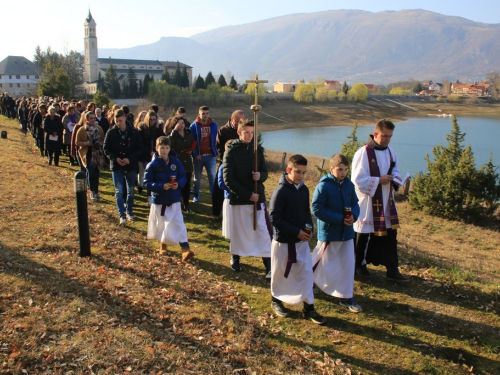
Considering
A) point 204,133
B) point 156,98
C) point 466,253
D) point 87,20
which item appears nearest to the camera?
point 204,133

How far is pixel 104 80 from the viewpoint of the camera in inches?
3794

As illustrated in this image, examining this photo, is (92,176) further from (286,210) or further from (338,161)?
(338,161)

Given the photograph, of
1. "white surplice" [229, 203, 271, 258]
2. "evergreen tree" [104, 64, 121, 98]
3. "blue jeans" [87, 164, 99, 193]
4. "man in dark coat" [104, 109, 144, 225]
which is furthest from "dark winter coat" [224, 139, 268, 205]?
"evergreen tree" [104, 64, 121, 98]

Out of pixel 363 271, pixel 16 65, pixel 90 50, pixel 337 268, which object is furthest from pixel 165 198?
pixel 90 50

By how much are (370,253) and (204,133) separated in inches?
201

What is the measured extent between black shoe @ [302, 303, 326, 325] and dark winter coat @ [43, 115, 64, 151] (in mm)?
11276

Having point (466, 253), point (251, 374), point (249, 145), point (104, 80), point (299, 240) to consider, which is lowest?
point (466, 253)

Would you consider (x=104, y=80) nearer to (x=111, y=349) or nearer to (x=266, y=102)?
(x=266, y=102)

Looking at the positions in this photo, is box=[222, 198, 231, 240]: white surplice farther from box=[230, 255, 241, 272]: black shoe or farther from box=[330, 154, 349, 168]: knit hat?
box=[330, 154, 349, 168]: knit hat

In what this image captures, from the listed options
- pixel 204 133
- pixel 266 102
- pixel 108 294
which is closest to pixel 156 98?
pixel 266 102

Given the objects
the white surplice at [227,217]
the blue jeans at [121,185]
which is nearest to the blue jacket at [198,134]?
the blue jeans at [121,185]

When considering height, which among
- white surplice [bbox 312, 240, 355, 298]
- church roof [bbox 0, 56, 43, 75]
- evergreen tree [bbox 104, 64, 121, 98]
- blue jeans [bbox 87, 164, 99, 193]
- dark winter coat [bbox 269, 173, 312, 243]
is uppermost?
church roof [bbox 0, 56, 43, 75]

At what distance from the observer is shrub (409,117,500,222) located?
1608 centimetres

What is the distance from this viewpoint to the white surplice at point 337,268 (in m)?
5.64
